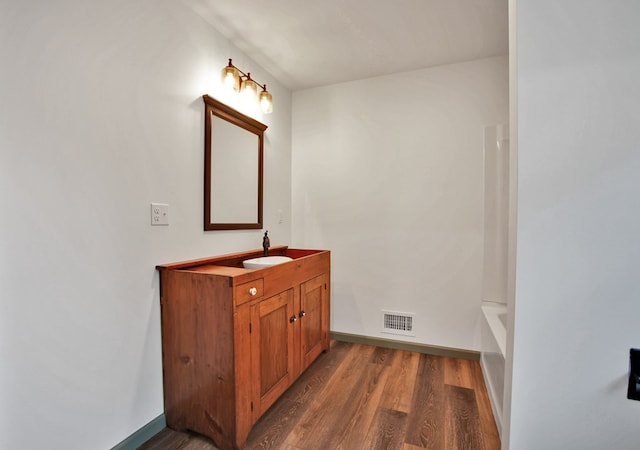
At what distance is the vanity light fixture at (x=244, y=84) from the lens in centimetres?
201

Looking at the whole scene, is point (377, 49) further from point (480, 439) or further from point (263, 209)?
point (480, 439)

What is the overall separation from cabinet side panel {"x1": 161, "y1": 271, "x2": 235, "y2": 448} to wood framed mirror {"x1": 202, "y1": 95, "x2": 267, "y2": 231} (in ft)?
1.77

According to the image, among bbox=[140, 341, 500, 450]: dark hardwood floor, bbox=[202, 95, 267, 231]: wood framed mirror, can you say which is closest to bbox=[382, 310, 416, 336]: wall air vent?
bbox=[140, 341, 500, 450]: dark hardwood floor

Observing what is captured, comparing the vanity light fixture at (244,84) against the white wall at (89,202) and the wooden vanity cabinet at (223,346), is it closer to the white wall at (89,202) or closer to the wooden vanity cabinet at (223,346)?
the white wall at (89,202)

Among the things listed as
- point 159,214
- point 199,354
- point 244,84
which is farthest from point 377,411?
point 244,84

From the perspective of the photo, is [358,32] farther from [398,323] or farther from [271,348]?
[398,323]

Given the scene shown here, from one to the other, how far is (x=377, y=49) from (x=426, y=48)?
1.22 ft

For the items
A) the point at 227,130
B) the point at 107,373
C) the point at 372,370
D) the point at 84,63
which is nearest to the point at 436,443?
the point at 372,370

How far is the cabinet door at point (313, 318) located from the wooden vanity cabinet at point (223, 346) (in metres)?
0.23

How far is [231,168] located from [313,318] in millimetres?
1288

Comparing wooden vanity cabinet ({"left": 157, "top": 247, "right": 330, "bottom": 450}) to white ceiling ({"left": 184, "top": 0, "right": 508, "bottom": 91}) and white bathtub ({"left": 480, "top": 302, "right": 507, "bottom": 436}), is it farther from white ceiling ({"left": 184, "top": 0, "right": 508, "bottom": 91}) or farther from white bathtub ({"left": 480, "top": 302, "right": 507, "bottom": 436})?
white ceiling ({"left": 184, "top": 0, "right": 508, "bottom": 91})

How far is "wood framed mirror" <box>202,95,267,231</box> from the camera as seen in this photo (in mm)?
1949

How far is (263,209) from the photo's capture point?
8.48 ft

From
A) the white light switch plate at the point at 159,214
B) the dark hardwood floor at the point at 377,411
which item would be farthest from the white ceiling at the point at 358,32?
the dark hardwood floor at the point at 377,411
